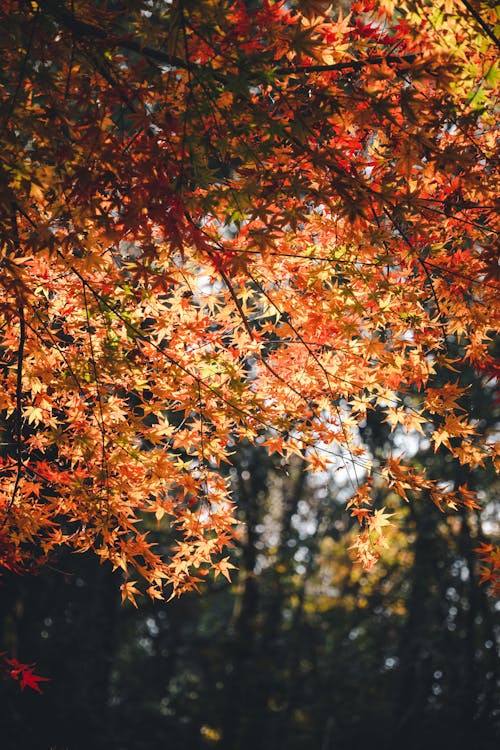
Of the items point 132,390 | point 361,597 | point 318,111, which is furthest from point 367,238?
point 361,597

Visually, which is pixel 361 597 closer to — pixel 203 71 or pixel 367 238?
pixel 367 238

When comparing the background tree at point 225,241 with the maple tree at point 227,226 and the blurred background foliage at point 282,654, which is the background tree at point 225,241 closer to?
the maple tree at point 227,226

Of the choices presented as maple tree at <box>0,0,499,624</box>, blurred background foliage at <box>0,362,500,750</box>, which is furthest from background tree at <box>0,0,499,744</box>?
blurred background foliage at <box>0,362,500,750</box>

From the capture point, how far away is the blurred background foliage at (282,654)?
23.3ft

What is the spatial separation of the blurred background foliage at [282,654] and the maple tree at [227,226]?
13.1ft

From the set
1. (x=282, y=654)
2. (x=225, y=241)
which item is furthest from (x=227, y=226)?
(x=282, y=654)

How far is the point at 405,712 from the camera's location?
7.51 m

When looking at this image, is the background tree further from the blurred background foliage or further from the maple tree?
the blurred background foliage

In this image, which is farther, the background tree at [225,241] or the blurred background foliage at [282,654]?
the blurred background foliage at [282,654]

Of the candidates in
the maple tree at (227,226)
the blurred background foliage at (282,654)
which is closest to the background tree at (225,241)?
the maple tree at (227,226)

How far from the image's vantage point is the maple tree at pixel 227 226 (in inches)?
73.8

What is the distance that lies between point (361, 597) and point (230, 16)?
33.7 feet

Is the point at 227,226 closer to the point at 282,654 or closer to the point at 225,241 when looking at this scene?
the point at 225,241

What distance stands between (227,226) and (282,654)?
7.64m
